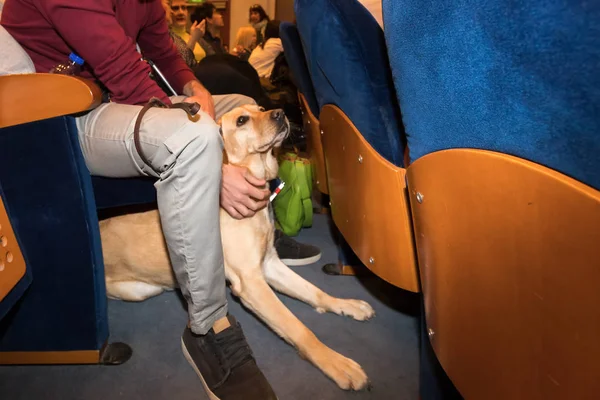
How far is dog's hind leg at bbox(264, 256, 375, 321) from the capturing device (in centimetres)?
165

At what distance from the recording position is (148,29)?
67.3 inches

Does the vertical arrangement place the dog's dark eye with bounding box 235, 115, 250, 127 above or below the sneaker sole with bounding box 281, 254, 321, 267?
above

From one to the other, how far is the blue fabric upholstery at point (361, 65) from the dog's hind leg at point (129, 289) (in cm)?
106

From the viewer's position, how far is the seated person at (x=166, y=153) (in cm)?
108

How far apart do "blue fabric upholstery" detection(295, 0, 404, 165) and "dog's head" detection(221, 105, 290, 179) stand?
0.47 metres

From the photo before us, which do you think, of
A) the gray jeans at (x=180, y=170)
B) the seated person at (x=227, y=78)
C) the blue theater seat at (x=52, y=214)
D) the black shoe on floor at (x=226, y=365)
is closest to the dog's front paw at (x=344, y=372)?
the black shoe on floor at (x=226, y=365)

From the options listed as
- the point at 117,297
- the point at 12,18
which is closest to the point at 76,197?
the point at 12,18

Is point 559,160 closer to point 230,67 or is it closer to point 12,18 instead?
point 12,18

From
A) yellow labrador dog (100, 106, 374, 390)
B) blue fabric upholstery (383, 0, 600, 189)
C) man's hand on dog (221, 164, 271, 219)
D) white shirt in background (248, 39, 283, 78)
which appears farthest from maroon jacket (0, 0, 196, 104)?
white shirt in background (248, 39, 283, 78)

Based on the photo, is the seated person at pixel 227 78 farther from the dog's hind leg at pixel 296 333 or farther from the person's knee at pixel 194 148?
the person's knee at pixel 194 148

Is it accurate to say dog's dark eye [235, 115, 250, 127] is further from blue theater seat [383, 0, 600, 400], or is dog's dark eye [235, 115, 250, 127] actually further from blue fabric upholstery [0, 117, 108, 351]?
blue theater seat [383, 0, 600, 400]

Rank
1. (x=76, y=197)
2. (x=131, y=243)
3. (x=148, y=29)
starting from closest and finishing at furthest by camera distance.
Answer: (x=76, y=197)
(x=131, y=243)
(x=148, y=29)

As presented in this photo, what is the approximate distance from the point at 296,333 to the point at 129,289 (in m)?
0.71

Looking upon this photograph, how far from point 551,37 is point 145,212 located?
1437mm
